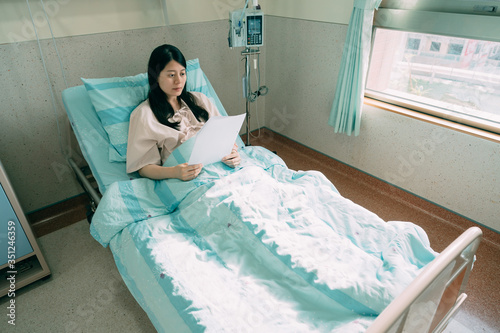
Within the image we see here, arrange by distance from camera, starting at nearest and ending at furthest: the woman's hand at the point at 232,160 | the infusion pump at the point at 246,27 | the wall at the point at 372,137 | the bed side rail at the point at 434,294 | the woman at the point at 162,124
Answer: the bed side rail at the point at 434,294
the woman at the point at 162,124
the woman's hand at the point at 232,160
the wall at the point at 372,137
the infusion pump at the point at 246,27

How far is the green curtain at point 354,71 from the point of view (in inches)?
77.2

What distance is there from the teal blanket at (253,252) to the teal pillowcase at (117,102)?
316 millimetres

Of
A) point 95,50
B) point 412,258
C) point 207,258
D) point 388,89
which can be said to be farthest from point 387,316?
point 95,50

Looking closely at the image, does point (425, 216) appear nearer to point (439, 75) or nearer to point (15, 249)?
point (439, 75)

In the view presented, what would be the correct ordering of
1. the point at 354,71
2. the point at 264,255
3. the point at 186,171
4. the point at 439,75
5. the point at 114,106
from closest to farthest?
the point at 264,255 → the point at 186,171 → the point at 114,106 → the point at 439,75 → the point at 354,71

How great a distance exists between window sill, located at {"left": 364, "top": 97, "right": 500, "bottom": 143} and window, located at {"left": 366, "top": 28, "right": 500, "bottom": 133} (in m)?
0.03

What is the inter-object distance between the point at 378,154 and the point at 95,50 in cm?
199

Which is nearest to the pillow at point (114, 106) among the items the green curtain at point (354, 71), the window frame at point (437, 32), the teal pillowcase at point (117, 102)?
the teal pillowcase at point (117, 102)

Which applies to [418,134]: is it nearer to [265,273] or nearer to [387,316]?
[265,273]

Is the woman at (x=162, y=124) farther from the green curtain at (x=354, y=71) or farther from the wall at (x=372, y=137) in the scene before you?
the wall at (x=372, y=137)

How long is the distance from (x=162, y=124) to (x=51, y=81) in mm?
781

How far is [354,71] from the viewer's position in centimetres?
210

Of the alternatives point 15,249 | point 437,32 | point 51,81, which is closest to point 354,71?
point 437,32

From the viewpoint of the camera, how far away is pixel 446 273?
91 centimetres
